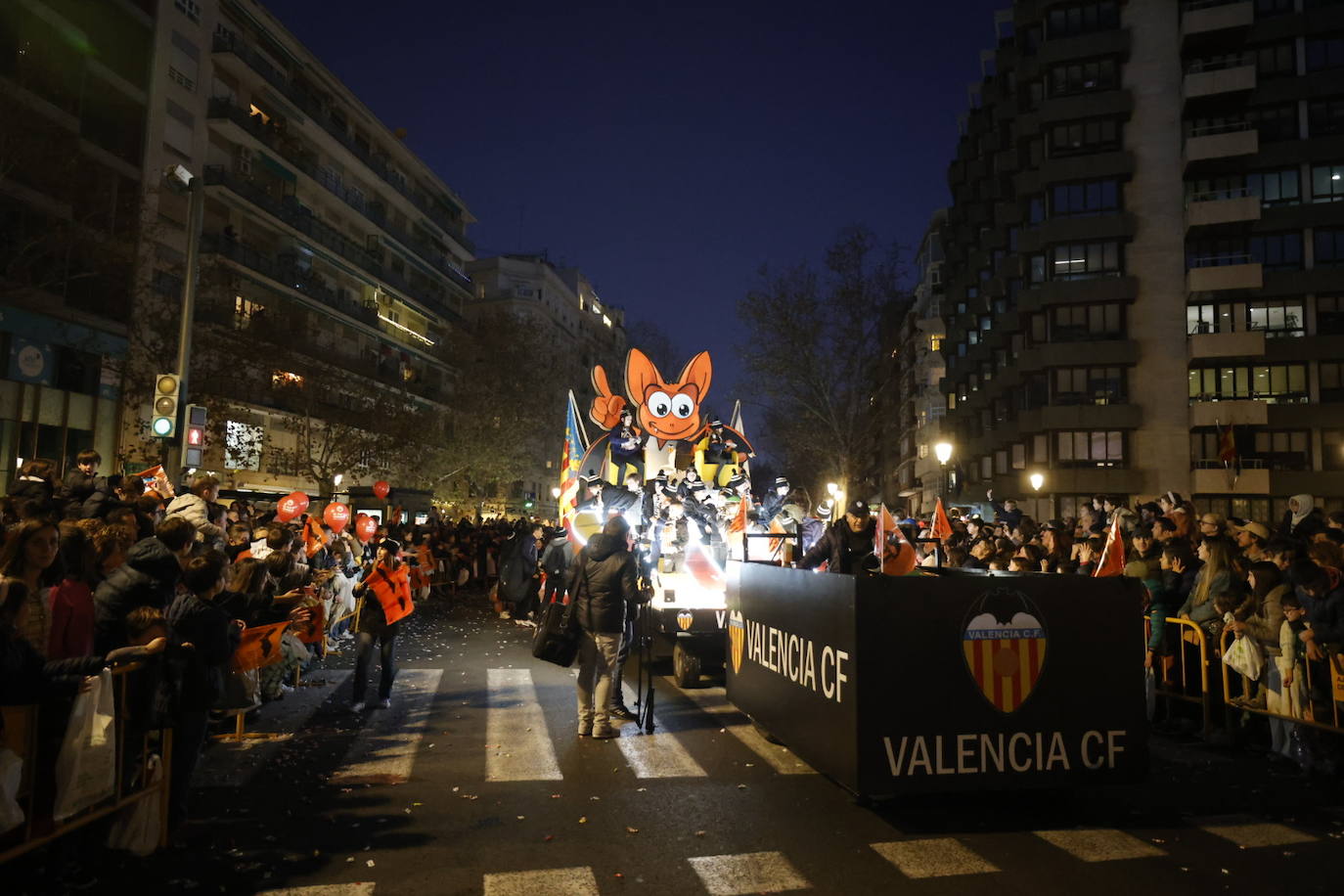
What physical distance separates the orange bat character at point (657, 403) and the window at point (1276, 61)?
113 ft

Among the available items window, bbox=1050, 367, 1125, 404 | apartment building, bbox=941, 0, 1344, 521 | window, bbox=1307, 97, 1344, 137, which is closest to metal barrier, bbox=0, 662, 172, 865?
apartment building, bbox=941, 0, 1344, 521

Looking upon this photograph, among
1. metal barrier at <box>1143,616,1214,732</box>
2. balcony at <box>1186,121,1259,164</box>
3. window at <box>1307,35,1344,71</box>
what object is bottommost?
metal barrier at <box>1143,616,1214,732</box>

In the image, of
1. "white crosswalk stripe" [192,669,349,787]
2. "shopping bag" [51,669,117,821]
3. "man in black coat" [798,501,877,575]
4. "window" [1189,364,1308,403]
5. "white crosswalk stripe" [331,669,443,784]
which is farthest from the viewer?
"window" [1189,364,1308,403]

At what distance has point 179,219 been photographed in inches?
1358

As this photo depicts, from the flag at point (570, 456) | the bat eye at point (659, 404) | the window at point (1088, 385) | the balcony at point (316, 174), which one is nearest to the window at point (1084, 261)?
the window at point (1088, 385)

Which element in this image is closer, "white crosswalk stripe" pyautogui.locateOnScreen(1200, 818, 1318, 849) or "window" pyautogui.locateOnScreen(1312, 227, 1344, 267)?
"white crosswalk stripe" pyautogui.locateOnScreen(1200, 818, 1318, 849)

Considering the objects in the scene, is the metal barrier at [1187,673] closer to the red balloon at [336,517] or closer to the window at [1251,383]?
the red balloon at [336,517]

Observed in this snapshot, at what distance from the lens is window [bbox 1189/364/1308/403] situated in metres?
37.1

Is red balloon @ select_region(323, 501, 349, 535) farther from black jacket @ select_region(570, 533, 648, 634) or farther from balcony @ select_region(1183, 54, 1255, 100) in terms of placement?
balcony @ select_region(1183, 54, 1255, 100)

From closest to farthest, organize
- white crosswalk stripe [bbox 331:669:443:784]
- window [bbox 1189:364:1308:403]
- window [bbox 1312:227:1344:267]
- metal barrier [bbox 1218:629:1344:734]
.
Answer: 1. white crosswalk stripe [bbox 331:669:443:784]
2. metal barrier [bbox 1218:629:1344:734]
3. window [bbox 1312:227:1344:267]
4. window [bbox 1189:364:1308:403]

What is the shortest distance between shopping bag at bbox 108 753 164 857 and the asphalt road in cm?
Answer: 10

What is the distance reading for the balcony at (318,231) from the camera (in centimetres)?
3897

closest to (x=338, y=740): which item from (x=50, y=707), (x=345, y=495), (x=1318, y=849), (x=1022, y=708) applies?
(x=50, y=707)

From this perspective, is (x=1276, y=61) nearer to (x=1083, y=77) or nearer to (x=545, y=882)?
(x=1083, y=77)
